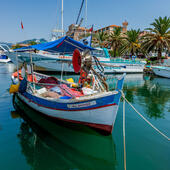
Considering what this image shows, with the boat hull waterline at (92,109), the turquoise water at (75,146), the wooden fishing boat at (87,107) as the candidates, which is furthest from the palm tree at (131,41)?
the boat hull waterline at (92,109)

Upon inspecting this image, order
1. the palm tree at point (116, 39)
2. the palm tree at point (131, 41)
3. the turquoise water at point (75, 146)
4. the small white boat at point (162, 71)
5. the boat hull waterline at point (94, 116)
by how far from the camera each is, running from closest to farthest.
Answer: the turquoise water at point (75, 146), the boat hull waterline at point (94, 116), the small white boat at point (162, 71), the palm tree at point (131, 41), the palm tree at point (116, 39)

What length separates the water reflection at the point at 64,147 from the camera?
4438 millimetres

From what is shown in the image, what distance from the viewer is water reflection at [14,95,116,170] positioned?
444cm

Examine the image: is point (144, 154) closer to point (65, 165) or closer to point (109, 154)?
Answer: point (109, 154)

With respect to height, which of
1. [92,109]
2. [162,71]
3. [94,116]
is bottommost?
[94,116]

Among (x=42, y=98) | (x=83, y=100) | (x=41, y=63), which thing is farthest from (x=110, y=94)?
(x=41, y=63)

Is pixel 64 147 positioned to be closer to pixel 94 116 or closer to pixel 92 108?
pixel 94 116

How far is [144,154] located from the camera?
4.82 metres

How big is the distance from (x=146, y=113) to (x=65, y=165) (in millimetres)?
6634

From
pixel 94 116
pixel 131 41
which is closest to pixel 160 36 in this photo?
pixel 131 41

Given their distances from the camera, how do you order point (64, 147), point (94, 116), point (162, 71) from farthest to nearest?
point (162, 71) < point (94, 116) < point (64, 147)

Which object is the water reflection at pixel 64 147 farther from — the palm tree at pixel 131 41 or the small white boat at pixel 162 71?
the palm tree at pixel 131 41

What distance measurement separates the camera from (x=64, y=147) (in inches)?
209

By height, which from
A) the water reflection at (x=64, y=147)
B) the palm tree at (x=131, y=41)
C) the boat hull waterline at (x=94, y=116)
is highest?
the palm tree at (x=131, y=41)
